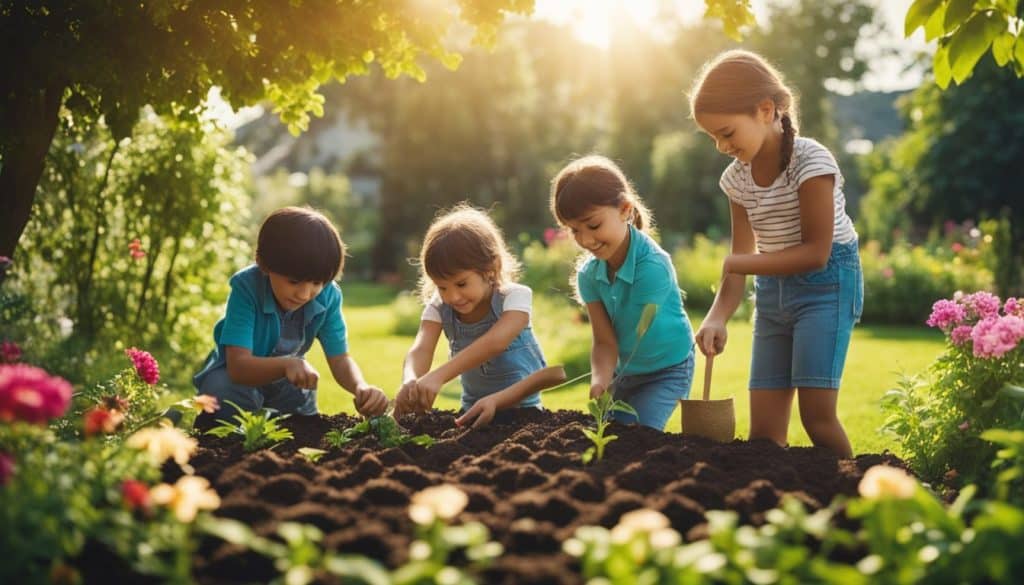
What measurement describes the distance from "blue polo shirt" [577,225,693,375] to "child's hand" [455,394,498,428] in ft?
1.74

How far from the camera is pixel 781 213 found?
353 centimetres

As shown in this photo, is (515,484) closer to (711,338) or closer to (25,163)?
(711,338)

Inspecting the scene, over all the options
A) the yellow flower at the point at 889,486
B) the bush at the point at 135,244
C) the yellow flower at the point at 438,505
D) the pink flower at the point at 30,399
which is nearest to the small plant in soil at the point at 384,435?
the yellow flower at the point at 438,505

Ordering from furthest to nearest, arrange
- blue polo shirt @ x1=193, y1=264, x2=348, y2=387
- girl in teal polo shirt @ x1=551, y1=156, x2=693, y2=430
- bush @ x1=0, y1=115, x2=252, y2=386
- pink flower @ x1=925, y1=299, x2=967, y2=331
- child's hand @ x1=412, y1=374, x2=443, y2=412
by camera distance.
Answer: bush @ x1=0, y1=115, x2=252, y2=386, blue polo shirt @ x1=193, y1=264, x2=348, y2=387, girl in teal polo shirt @ x1=551, y1=156, x2=693, y2=430, child's hand @ x1=412, y1=374, x2=443, y2=412, pink flower @ x1=925, y1=299, x2=967, y2=331

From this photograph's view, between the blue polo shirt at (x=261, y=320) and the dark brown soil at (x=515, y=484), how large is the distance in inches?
23.1

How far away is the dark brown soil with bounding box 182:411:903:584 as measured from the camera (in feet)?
6.63

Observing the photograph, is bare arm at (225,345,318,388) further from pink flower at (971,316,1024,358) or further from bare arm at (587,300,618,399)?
pink flower at (971,316,1024,358)

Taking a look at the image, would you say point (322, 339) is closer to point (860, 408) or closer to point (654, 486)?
point (654, 486)

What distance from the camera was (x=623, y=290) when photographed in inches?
148

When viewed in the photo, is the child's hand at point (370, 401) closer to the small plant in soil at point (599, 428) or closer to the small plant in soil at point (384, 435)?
the small plant in soil at point (384, 435)

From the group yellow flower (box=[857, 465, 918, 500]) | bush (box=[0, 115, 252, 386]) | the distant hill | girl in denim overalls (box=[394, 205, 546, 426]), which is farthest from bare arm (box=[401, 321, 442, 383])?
the distant hill

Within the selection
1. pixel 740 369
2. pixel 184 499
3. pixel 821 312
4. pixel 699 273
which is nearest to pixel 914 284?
pixel 699 273

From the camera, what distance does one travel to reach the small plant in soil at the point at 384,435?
3.15 m

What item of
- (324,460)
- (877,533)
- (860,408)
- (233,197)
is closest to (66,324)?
(233,197)
